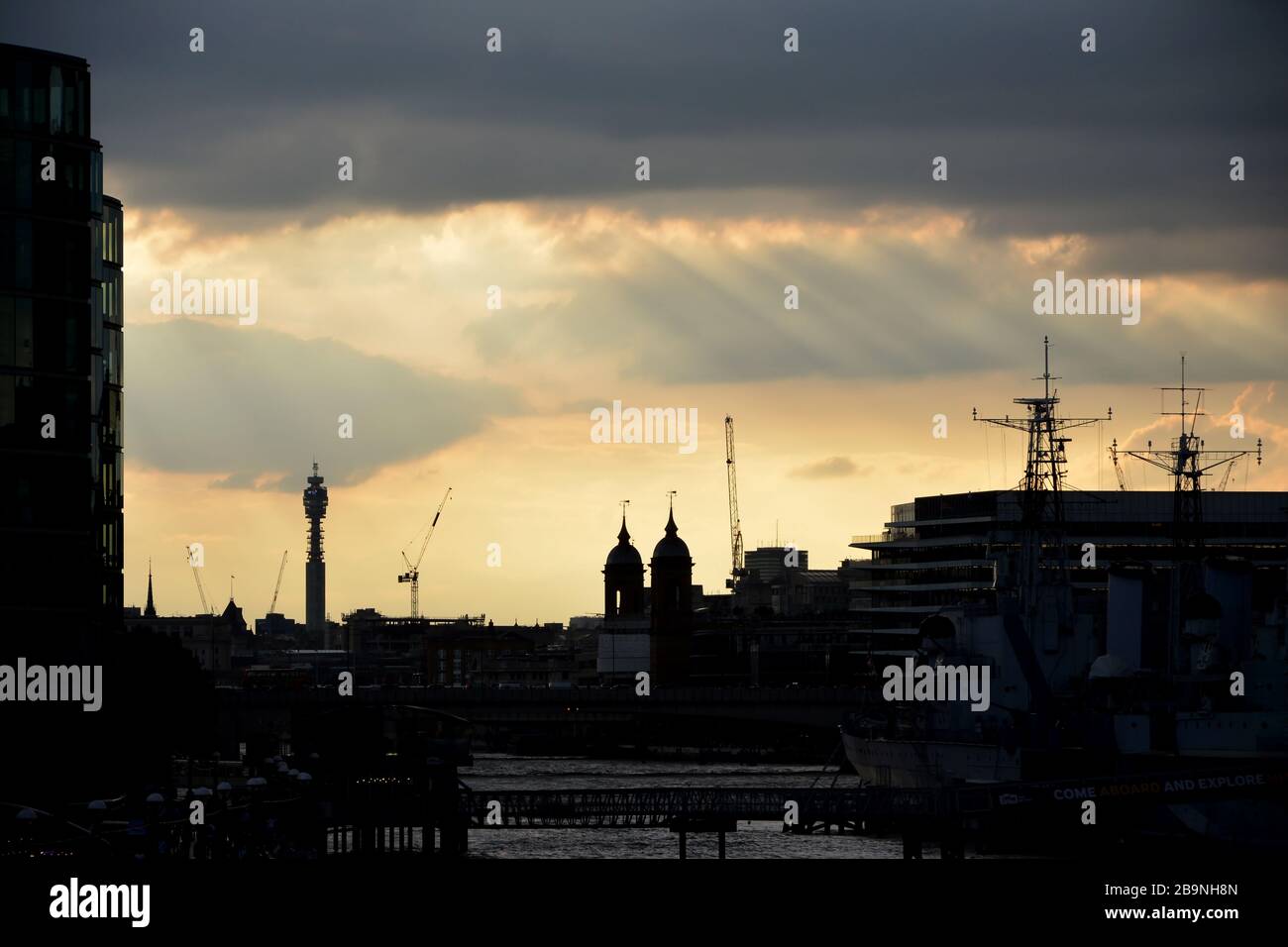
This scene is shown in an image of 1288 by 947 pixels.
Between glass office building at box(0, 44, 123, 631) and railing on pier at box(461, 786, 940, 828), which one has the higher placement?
glass office building at box(0, 44, 123, 631)

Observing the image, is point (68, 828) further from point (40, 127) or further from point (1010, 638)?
point (1010, 638)

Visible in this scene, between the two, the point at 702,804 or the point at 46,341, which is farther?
the point at 702,804

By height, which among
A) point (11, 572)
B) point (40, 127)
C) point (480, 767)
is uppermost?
point (40, 127)

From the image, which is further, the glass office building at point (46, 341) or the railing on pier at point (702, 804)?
the railing on pier at point (702, 804)

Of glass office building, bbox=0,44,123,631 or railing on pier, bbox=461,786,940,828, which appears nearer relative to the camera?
glass office building, bbox=0,44,123,631

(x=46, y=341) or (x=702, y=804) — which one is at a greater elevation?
(x=46, y=341)

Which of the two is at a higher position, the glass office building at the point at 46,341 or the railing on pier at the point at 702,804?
the glass office building at the point at 46,341

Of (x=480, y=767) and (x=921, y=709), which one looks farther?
(x=480, y=767)

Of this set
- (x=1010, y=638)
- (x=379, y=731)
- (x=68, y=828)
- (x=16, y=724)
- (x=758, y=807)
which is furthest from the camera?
(x=1010, y=638)
